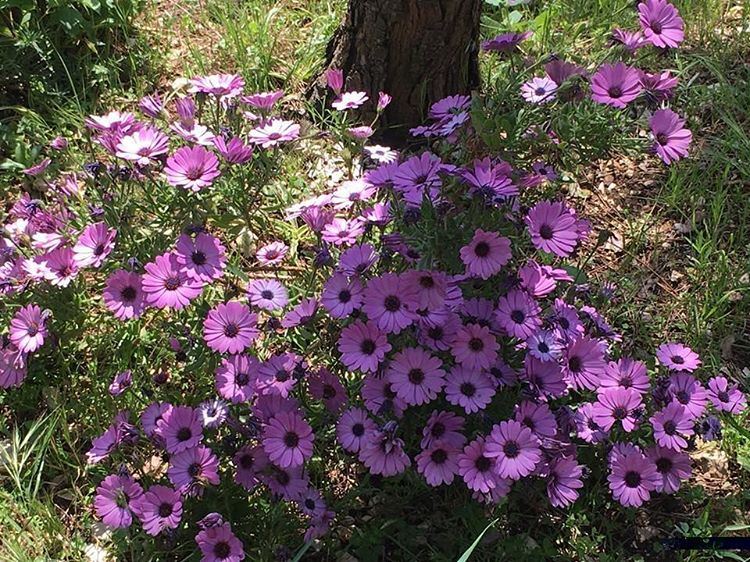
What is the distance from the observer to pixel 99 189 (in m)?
1.80

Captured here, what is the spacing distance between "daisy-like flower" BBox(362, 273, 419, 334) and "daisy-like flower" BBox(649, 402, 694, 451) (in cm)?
61

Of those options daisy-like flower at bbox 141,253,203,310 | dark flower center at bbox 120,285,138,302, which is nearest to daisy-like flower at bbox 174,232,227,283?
daisy-like flower at bbox 141,253,203,310

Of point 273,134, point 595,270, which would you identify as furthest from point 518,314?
point 595,270

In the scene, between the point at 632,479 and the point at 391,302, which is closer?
the point at 391,302

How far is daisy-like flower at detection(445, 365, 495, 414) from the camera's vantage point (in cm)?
155

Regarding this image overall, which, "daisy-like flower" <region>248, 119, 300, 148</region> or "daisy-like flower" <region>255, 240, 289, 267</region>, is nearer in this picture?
"daisy-like flower" <region>248, 119, 300, 148</region>

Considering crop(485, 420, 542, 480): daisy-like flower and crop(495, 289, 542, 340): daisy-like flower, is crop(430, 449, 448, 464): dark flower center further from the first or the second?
crop(495, 289, 542, 340): daisy-like flower

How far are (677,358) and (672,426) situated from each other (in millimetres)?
230

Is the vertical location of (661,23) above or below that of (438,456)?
above

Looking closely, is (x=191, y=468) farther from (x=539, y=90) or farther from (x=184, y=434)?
(x=539, y=90)

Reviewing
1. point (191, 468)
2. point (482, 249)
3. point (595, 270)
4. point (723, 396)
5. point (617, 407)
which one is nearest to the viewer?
point (482, 249)

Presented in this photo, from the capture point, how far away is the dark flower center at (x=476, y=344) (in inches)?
61.2

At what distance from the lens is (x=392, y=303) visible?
156 cm

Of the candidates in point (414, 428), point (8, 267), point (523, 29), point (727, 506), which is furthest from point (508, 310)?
point (523, 29)
